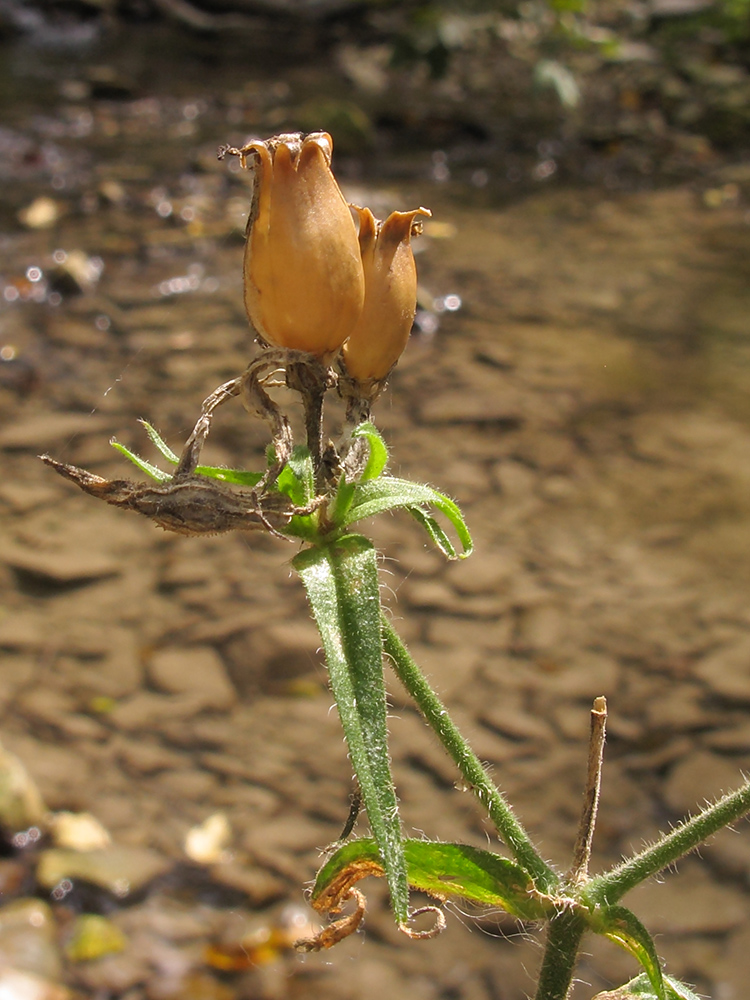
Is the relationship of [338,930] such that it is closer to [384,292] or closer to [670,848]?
[670,848]

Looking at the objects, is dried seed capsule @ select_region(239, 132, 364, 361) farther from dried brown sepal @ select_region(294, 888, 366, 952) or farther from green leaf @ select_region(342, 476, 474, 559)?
dried brown sepal @ select_region(294, 888, 366, 952)

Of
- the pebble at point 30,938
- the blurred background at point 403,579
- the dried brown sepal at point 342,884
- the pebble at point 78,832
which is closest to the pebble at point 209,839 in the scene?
the blurred background at point 403,579

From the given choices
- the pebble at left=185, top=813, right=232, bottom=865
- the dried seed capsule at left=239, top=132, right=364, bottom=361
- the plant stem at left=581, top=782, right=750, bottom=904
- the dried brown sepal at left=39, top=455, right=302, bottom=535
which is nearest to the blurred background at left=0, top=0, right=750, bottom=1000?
the pebble at left=185, top=813, right=232, bottom=865

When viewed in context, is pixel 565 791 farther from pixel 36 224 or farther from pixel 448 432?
pixel 36 224

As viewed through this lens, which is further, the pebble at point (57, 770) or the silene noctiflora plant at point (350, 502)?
the pebble at point (57, 770)

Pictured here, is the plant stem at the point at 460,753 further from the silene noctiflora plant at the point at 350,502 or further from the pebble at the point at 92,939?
the pebble at the point at 92,939

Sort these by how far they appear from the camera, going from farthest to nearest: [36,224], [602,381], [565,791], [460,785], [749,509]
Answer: [36,224], [602,381], [749,509], [565,791], [460,785]

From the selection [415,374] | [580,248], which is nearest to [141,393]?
[415,374]
